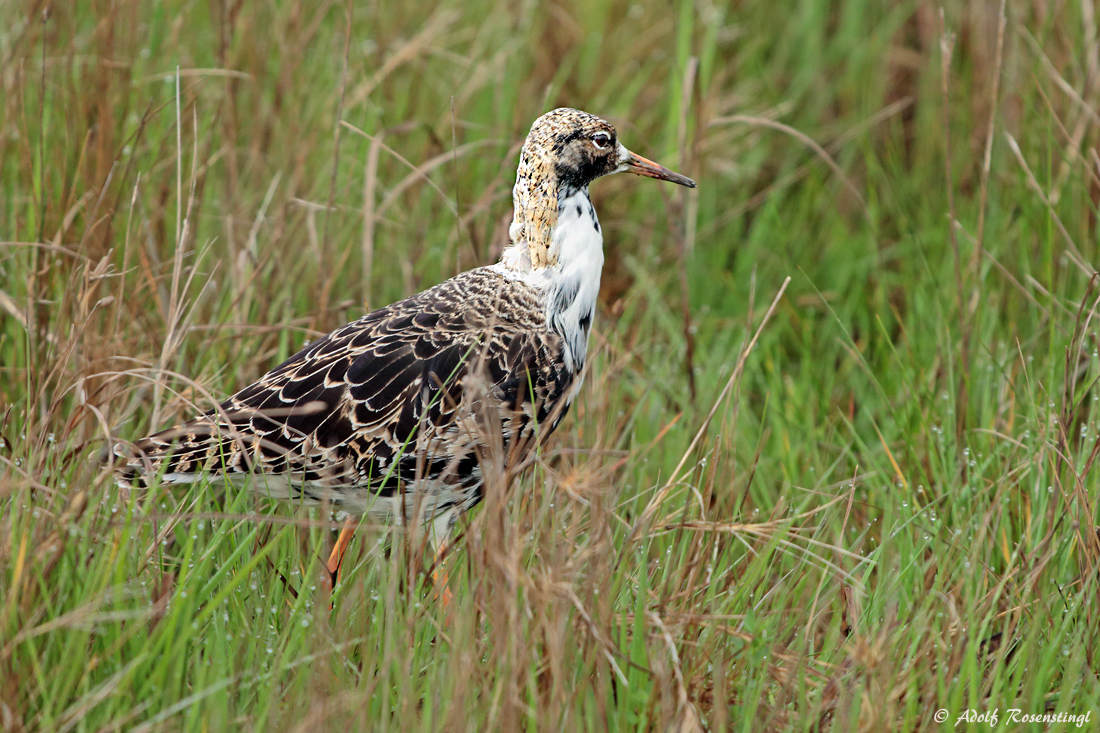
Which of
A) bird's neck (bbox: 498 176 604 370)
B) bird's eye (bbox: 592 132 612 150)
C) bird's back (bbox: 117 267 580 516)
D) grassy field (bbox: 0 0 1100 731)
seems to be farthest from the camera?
bird's eye (bbox: 592 132 612 150)

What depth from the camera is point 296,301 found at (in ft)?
18.0

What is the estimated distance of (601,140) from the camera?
14.5 feet

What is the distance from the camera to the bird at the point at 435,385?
12.7 ft

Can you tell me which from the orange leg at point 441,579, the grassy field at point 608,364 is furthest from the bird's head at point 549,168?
the orange leg at point 441,579

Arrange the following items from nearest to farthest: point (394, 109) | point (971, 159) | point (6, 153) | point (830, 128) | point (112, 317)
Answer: point (112, 317)
point (6, 153)
point (394, 109)
point (971, 159)
point (830, 128)

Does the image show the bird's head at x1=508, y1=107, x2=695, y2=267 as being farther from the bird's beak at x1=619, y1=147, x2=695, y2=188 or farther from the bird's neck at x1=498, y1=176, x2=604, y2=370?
the bird's beak at x1=619, y1=147, x2=695, y2=188

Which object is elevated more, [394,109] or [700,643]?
[394,109]

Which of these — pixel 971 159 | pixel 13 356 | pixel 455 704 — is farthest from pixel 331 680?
pixel 971 159

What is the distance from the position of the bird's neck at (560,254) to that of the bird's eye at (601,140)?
0.19m

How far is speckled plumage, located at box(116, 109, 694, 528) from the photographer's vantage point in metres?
3.88

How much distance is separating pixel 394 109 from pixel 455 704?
4.44m

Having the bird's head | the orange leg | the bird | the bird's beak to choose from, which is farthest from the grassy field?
the bird's beak

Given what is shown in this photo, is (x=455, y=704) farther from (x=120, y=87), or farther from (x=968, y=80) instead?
(x=968, y=80)

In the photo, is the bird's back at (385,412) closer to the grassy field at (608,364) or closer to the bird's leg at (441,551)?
the bird's leg at (441,551)
